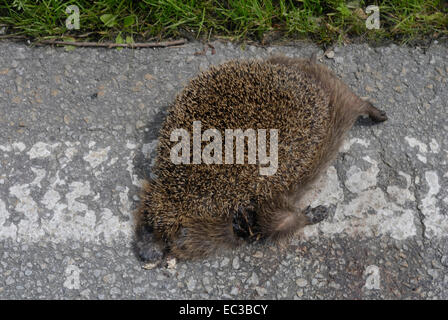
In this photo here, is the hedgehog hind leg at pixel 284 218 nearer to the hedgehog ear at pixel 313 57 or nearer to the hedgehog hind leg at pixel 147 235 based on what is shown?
the hedgehog hind leg at pixel 147 235

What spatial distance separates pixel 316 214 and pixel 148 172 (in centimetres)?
129

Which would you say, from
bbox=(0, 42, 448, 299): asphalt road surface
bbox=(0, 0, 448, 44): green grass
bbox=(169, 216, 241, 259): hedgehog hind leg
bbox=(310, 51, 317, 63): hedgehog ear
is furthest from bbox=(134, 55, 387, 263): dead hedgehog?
bbox=(0, 0, 448, 44): green grass

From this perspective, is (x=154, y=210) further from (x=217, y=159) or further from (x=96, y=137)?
(x=96, y=137)

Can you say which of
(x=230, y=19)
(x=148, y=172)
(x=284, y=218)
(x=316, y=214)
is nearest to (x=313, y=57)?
(x=230, y=19)

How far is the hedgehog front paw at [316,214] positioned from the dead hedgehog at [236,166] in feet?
0.06

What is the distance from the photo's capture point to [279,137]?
3035 mm

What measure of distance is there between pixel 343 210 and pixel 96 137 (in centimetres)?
198

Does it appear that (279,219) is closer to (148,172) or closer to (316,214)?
(316,214)

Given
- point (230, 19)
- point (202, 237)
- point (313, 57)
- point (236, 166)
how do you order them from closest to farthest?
point (236, 166) < point (202, 237) < point (313, 57) < point (230, 19)

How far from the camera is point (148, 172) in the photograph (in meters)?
3.63

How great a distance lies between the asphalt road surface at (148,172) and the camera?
11.1ft

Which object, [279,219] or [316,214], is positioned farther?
[316,214]

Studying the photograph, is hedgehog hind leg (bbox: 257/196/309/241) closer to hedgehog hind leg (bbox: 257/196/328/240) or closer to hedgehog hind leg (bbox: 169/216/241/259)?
hedgehog hind leg (bbox: 257/196/328/240)

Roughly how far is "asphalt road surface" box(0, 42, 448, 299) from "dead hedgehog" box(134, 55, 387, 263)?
228 mm
